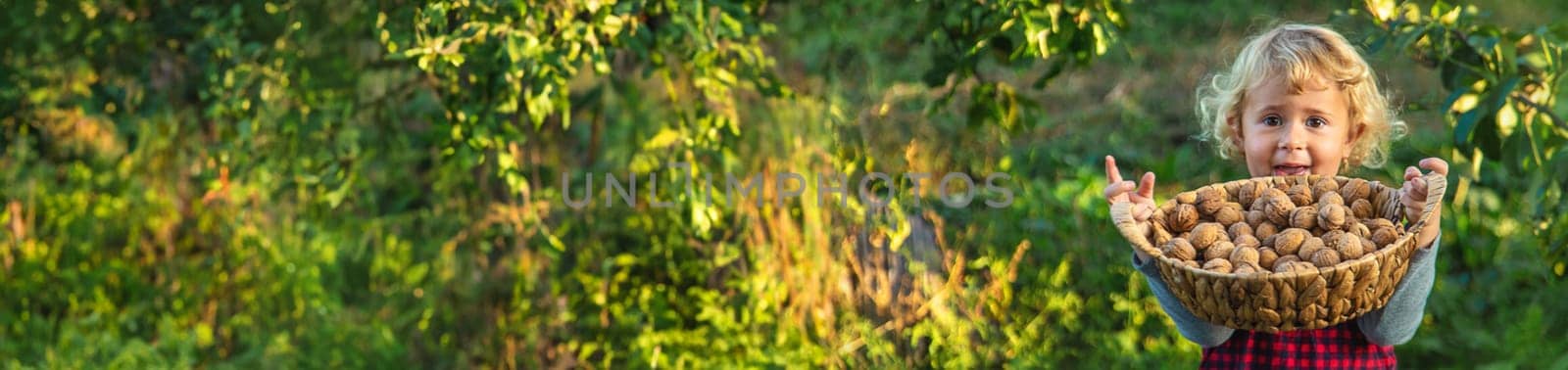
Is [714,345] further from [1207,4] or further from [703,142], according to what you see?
[1207,4]

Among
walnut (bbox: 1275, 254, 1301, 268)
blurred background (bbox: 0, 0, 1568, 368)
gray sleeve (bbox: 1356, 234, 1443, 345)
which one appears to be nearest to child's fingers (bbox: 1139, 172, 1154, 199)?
walnut (bbox: 1275, 254, 1301, 268)

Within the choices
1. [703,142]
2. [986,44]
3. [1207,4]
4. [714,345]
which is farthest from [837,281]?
[1207,4]

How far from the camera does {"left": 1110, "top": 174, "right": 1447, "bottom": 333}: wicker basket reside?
1.71 metres

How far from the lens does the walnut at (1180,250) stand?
1.83m

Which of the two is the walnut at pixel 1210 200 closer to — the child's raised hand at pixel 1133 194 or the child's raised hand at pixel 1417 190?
the child's raised hand at pixel 1133 194

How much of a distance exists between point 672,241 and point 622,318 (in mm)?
211

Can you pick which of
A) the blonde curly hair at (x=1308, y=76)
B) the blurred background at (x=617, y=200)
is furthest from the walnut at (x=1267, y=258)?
the blurred background at (x=617, y=200)

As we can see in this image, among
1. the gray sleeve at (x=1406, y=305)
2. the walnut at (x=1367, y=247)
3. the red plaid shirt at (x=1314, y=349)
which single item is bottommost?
the red plaid shirt at (x=1314, y=349)

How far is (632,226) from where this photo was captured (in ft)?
12.1

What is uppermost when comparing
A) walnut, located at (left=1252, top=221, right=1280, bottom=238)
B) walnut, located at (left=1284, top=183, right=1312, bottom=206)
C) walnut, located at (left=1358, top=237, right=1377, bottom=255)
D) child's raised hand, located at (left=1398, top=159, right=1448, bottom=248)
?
child's raised hand, located at (left=1398, top=159, right=1448, bottom=248)

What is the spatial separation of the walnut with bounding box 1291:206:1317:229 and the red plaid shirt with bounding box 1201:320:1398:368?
27 centimetres

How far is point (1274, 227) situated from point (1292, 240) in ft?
0.25

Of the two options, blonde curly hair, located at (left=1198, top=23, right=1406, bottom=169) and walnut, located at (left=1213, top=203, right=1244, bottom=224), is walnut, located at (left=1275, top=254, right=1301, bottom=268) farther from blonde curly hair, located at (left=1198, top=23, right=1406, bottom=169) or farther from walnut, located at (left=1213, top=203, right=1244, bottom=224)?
blonde curly hair, located at (left=1198, top=23, right=1406, bottom=169)

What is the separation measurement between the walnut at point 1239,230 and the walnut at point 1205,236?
0.8 inches
